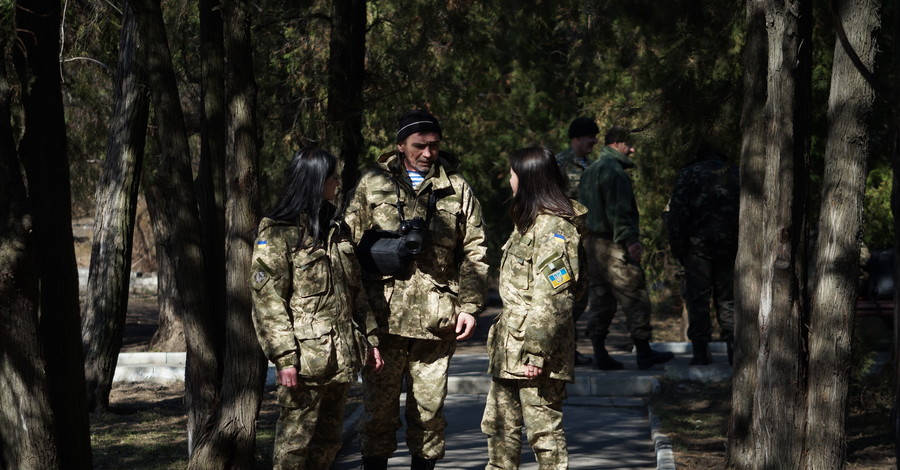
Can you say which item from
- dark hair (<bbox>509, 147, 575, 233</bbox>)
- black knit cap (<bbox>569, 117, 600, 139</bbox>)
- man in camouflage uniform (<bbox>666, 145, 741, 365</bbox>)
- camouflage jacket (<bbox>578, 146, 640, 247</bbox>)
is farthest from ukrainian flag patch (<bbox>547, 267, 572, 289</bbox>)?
black knit cap (<bbox>569, 117, 600, 139</bbox>)

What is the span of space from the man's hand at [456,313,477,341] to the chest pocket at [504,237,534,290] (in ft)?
1.18

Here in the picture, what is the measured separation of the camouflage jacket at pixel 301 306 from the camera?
17.4 feet

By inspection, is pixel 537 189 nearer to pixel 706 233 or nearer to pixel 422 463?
pixel 422 463

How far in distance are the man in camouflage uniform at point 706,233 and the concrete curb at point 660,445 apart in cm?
162

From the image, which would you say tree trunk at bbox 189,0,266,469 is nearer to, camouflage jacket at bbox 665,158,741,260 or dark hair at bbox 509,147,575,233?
dark hair at bbox 509,147,575,233

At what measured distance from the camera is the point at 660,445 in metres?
7.48

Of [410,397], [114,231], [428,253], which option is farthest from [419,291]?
[114,231]

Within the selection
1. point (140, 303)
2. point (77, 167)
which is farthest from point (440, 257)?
point (140, 303)

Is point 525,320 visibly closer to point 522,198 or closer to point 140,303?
point 522,198

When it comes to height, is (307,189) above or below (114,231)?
below

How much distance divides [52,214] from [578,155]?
20.8 ft

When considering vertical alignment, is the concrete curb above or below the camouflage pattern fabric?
below

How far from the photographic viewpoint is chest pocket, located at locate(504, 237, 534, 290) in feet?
18.6

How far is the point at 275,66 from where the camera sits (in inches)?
535
